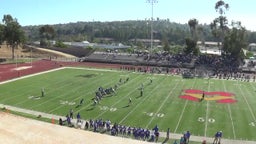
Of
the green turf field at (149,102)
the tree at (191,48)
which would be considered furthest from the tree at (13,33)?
the tree at (191,48)

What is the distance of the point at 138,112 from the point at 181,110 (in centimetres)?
452

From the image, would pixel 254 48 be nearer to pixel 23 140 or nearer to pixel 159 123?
pixel 159 123

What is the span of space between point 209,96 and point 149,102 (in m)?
8.29

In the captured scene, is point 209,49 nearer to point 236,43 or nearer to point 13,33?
point 236,43

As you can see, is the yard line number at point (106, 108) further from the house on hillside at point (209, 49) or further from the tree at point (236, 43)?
the house on hillside at point (209, 49)

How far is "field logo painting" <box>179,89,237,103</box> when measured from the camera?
132 ft

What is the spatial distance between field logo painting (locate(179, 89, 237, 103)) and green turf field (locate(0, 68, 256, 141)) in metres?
0.49

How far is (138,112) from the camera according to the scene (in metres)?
34.5

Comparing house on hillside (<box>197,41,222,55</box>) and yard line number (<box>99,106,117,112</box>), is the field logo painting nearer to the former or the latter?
yard line number (<box>99,106,117,112</box>)

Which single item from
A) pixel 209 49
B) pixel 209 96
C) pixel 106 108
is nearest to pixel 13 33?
pixel 106 108

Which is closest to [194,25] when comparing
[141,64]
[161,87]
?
[141,64]

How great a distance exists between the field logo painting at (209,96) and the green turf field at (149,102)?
0.49m

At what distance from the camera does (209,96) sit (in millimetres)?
41844

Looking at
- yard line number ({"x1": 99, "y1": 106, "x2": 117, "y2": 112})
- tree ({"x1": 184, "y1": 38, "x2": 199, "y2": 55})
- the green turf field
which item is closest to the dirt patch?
tree ({"x1": 184, "y1": 38, "x2": 199, "y2": 55})
